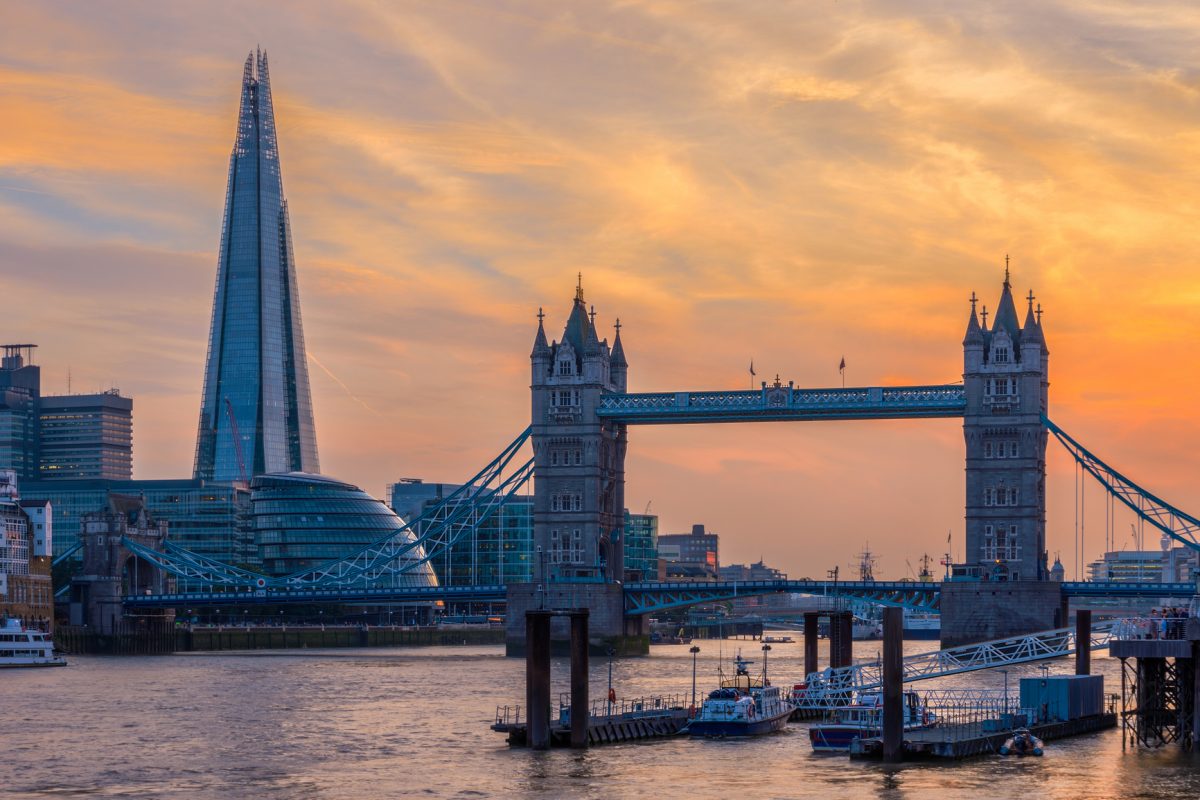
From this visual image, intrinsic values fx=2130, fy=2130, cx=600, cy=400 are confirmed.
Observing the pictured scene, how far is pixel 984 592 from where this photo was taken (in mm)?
164750

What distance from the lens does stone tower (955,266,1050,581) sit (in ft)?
551

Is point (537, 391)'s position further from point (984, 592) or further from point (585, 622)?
point (585, 622)

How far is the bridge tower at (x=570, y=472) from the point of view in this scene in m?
176

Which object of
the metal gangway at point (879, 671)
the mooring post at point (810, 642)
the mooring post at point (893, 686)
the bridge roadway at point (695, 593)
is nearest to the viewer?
the mooring post at point (893, 686)

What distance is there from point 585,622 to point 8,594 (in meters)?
104

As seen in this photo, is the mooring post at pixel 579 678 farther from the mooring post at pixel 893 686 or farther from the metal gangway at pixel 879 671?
the metal gangway at pixel 879 671

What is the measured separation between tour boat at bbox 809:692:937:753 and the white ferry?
8356 cm

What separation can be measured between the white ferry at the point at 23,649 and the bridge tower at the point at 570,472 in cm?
3797

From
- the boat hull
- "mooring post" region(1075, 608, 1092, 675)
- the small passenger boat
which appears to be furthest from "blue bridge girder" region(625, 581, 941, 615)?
Answer: the small passenger boat

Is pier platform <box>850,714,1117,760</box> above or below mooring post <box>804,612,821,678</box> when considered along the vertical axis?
below

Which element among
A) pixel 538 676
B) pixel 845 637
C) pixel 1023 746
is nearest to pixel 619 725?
pixel 538 676

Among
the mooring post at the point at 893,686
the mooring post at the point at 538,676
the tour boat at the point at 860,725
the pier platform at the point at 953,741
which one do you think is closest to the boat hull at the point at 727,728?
the tour boat at the point at 860,725

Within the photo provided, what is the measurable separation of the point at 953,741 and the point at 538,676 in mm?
15688

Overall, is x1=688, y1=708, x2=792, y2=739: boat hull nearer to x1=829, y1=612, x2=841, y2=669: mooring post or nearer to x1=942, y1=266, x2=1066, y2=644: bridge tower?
x1=829, y1=612, x2=841, y2=669: mooring post
